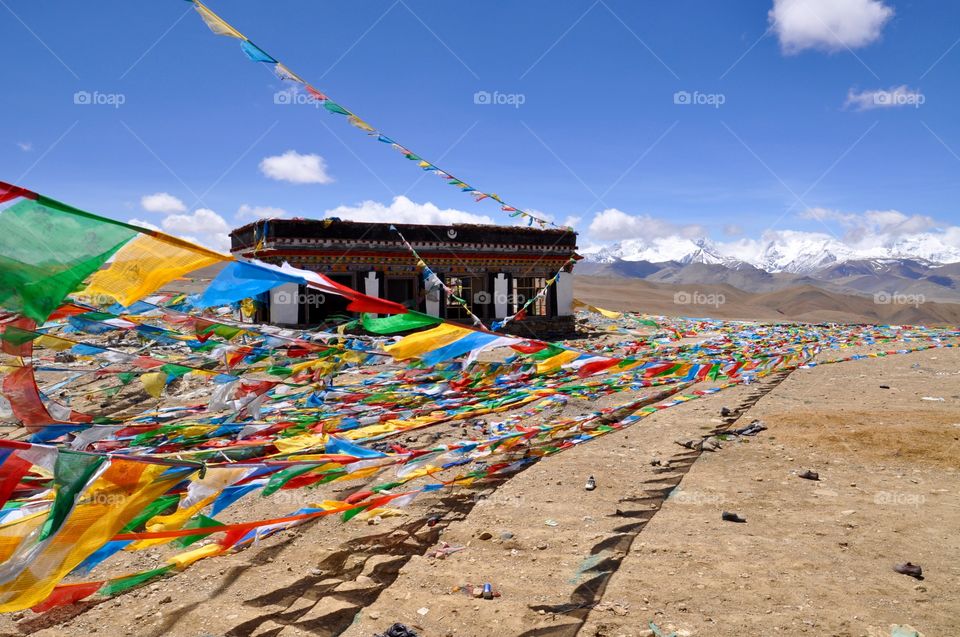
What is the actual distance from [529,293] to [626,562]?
716 inches

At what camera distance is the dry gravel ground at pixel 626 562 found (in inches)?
131

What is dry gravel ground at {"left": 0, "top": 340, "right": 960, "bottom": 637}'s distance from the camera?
332 cm

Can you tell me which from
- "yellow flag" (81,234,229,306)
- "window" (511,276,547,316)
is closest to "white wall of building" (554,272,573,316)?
"window" (511,276,547,316)

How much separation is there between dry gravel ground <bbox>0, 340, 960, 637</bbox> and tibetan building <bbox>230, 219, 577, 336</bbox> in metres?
14.1

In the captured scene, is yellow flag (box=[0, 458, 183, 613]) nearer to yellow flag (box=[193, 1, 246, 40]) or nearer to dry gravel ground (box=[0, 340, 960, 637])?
dry gravel ground (box=[0, 340, 960, 637])

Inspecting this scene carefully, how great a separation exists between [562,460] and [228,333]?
3.57 m

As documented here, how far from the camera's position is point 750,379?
33.6ft

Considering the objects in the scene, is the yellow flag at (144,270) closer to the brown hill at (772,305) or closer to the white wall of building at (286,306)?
the white wall of building at (286,306)

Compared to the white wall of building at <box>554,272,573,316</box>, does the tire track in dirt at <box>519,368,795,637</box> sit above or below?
below

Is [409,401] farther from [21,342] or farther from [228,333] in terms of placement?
[21,342]

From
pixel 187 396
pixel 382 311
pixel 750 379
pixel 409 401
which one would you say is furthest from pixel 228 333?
pixel 750 379

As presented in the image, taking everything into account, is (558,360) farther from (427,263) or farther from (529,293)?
(529,293)

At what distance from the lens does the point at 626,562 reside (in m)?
3.93

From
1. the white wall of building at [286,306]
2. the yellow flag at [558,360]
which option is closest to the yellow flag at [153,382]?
the yellow flag at [558,360]
